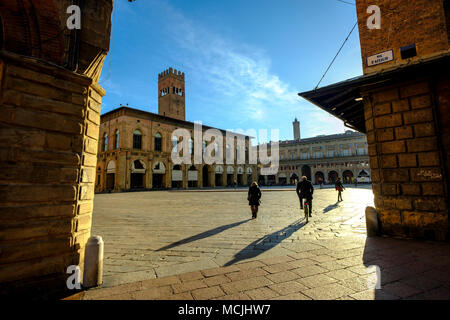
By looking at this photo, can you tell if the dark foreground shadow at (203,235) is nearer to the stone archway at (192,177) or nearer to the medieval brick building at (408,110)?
the medieval brick building at (408,110)

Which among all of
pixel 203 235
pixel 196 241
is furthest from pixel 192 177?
pixel 196 241

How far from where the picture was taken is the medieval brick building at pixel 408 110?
4547 millimetres

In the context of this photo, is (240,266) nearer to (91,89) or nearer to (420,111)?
(91,89)

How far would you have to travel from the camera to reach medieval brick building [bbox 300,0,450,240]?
455 cm

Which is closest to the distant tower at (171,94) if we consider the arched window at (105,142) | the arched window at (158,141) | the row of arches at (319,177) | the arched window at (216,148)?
the arched window at (216,148)

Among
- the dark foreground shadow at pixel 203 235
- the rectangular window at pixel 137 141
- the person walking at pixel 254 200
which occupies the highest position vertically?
the rectangular window at pixel 137 141

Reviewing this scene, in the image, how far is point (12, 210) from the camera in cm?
243

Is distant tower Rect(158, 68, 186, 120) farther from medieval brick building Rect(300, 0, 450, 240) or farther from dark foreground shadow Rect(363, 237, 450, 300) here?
dark foreground shadow Rect(363, 237, 450, 300)

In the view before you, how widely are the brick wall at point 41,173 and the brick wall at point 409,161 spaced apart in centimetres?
628

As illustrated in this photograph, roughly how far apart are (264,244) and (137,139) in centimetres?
2820

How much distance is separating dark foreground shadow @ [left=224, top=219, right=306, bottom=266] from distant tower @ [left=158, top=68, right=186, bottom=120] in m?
45.9

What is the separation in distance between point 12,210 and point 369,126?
7.10 metres
